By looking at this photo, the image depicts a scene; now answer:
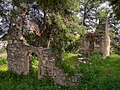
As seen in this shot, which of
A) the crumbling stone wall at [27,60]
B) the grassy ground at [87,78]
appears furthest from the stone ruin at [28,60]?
the grassy ground at [87,78]

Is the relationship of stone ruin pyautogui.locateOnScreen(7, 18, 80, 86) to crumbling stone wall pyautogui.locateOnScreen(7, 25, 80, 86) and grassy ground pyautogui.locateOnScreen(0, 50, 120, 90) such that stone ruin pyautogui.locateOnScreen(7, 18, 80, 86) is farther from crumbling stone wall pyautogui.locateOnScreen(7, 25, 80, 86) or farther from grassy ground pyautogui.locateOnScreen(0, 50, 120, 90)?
grassy ground pyautogui.locateOnScreen(0, 50, 120, 90)

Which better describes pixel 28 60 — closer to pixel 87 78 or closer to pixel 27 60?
pixel 27 60

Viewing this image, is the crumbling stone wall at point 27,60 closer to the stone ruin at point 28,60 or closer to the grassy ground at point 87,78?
the stone ruin at point 28,60

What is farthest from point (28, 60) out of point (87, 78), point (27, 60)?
point (87, 78)

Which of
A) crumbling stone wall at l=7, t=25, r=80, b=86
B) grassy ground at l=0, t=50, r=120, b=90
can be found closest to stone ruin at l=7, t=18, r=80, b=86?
crumbling stone wall at l=7, t=25, r=80, b=86

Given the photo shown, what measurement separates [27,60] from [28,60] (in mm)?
99

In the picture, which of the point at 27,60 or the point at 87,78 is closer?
the point at 87,78

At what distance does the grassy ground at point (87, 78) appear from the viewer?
15.1m

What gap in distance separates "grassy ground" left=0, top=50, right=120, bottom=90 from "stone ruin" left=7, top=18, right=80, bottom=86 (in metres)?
0.39

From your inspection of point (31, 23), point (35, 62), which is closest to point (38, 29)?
point (31, 23)

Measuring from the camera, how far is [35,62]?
2331cm

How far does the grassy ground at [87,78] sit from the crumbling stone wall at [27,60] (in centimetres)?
39

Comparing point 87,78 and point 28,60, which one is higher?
point 28,60

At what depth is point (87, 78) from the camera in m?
16.1
